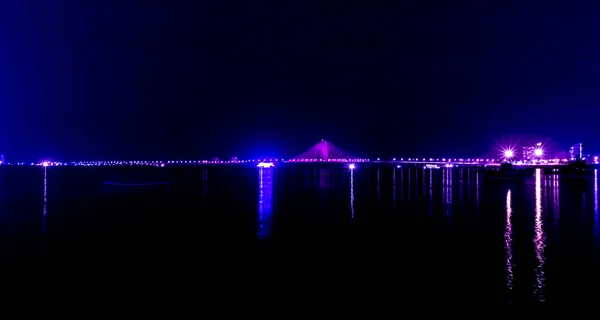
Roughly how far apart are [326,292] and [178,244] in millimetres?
4412

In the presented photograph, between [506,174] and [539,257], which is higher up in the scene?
[506,174]

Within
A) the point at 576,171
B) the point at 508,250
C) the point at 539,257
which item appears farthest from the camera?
the point at 576,171

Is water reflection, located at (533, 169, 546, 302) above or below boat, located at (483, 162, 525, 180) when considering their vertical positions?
below

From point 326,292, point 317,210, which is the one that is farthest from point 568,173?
point 326,292

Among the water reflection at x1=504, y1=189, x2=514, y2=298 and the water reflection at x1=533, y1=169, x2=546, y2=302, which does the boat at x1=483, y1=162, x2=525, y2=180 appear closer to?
the water reflection at x1=504, y1=189, x2=514, y2=298

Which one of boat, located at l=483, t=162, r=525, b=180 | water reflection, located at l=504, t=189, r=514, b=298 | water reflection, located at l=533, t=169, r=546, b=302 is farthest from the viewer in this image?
boat, located at l=483, t=162, r=525, b=180

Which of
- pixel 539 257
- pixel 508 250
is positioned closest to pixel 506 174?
pixel 508 250

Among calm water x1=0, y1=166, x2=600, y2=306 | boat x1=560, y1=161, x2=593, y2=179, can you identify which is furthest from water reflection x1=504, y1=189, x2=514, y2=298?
boat x1=560, y1=161, x2=593, y2=179

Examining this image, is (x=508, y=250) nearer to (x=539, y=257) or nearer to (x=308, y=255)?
(x=539, y=257)

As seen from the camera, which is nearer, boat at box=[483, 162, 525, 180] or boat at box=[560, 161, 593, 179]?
boat at box=[483, 162, 525, 180]

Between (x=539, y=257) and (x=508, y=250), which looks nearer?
(x=539, y=257)

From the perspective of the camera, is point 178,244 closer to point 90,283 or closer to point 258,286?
point 90,283

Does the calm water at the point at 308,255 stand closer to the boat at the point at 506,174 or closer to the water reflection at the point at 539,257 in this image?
the water reflection at the point at 539,257

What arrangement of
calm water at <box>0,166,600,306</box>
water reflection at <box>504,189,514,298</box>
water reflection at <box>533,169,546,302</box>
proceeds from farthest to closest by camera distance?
water reflection at <box>504,189,514,298</box>, calm water at <box>0,166,600,306</box>, water reflection at <box>533,169,546,302</box>
